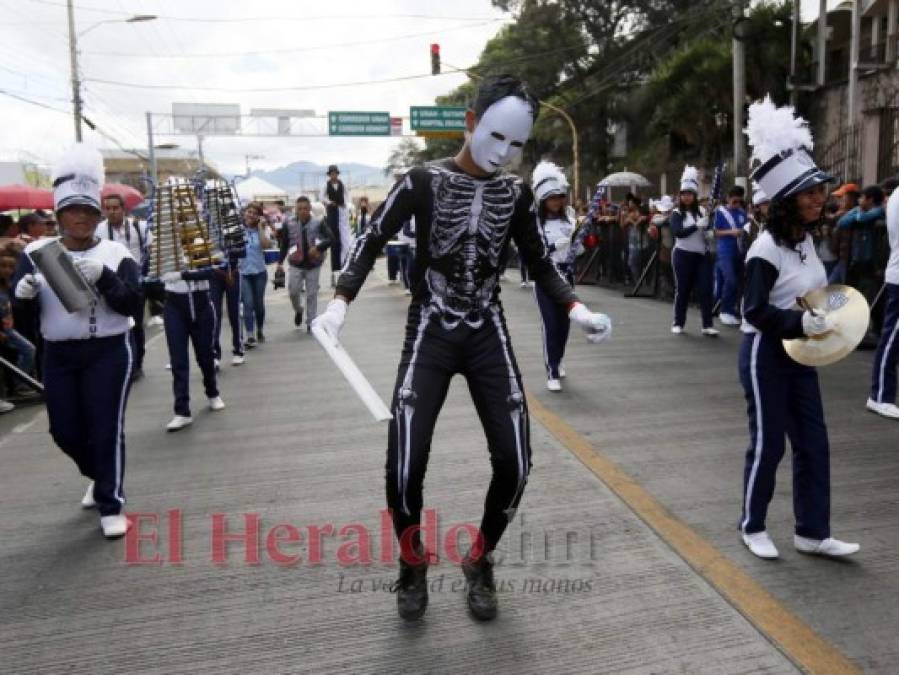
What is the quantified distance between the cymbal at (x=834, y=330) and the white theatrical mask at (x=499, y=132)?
5.05 feet

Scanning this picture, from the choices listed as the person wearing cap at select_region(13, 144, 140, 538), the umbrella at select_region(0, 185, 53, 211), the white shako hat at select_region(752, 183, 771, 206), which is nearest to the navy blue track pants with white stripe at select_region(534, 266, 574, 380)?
the white shako hat at select_region(752, 183, 771, 206)

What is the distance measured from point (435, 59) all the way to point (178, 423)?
940 inches

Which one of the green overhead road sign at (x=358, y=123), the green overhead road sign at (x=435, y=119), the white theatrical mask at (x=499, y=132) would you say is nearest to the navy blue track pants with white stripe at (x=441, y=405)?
the white theatrical mask at (x=499, y=132)

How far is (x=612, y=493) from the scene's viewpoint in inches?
186

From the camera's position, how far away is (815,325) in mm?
3639

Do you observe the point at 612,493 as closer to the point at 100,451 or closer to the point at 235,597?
the point at 235,597

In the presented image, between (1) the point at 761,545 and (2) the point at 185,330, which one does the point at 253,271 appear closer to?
(2) the point at 185,330

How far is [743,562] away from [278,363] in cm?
665

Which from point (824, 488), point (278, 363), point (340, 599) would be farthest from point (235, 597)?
point (278, 363)

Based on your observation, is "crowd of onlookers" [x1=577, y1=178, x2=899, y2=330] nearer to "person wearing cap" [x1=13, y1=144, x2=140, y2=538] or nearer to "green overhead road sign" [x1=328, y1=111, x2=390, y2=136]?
"person wearing cap" [x1=13, y1=144, x2=140, y2=538]

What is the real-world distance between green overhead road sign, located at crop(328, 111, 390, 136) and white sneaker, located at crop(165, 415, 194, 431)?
39519 mm

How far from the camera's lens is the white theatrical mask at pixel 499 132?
333cm

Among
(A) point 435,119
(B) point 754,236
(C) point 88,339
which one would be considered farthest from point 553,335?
Answer: (A) point 435,119

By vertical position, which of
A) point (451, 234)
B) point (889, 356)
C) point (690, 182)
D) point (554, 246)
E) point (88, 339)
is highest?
point (690, 182)
